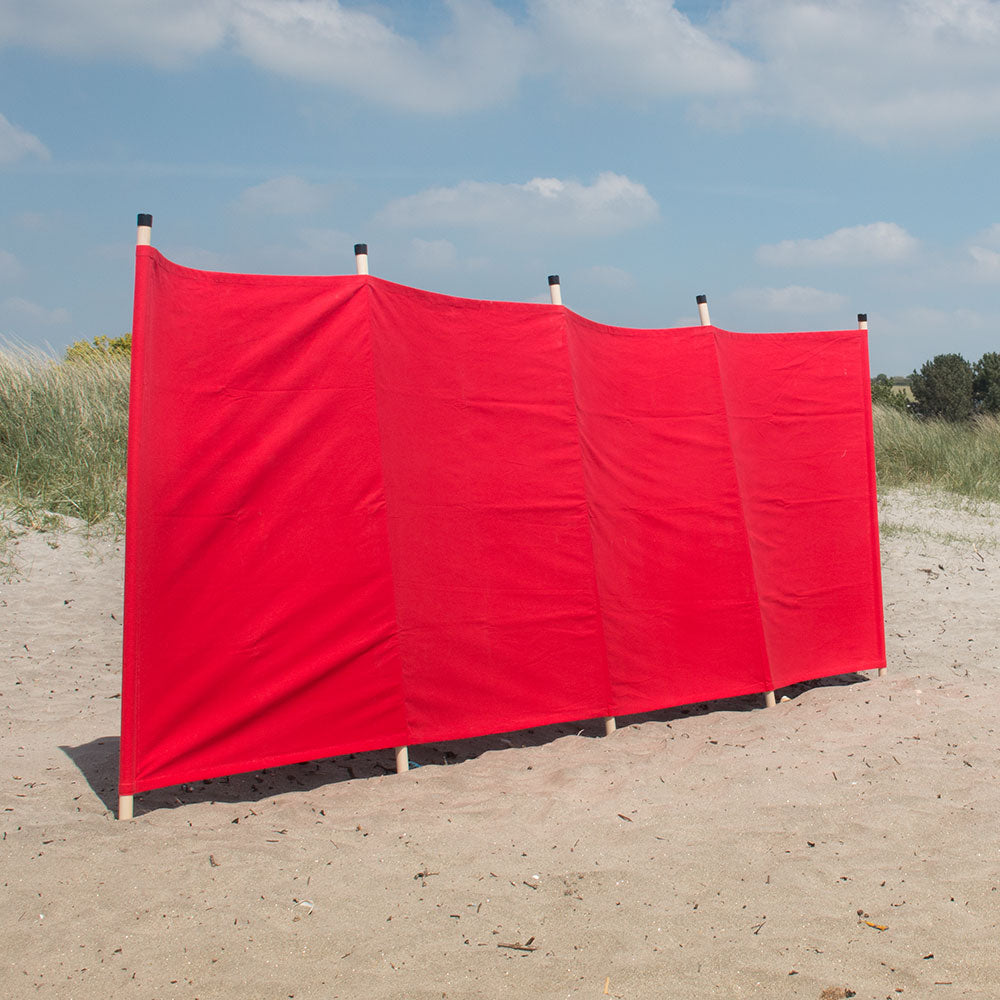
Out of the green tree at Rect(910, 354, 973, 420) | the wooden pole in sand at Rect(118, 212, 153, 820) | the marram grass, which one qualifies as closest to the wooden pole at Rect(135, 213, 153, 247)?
the wooden pole in sand at Rect(118, 212, 153, 820)

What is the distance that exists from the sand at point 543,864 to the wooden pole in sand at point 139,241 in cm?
6

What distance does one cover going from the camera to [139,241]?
3.44 m

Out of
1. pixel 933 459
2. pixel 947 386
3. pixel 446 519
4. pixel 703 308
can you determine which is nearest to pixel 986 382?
pixel 947 386

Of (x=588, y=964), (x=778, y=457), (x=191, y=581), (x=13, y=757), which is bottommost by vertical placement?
(x=588, y=964)

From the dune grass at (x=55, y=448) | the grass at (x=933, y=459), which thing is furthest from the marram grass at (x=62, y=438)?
the grass at (x=933, y=459)

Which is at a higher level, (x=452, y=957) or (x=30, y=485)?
(x=30, y=485)

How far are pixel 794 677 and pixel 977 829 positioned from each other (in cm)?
178

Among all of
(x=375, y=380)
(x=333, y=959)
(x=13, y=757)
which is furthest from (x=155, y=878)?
(x=375, y=380)

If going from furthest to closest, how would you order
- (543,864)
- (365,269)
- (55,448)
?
(55,448)
(365,269)
(543,864)

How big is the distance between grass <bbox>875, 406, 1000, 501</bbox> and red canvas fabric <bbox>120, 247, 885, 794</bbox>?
640 cm

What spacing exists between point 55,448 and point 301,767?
476cm

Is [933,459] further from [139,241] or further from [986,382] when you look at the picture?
[986,382]

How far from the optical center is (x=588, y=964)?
2.51 m

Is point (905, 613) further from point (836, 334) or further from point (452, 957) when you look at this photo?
point (452, 957)
